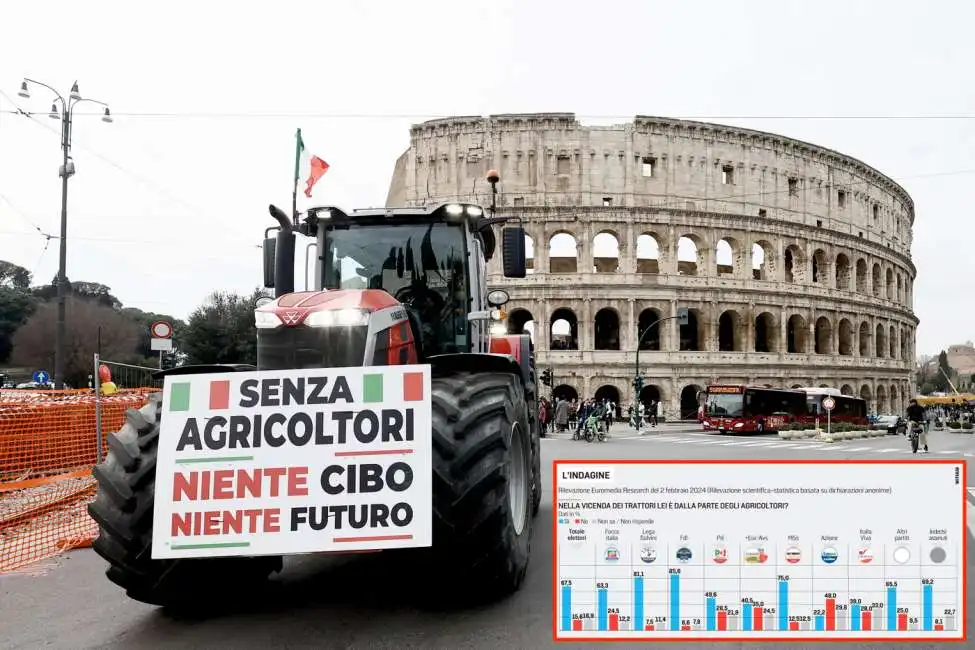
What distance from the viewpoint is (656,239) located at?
4503cm

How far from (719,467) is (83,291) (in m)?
84.1

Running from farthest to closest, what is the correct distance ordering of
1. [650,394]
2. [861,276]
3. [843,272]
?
[861,276]
[843,272]
[650,394]

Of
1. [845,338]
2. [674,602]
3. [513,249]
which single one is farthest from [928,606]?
[845,338]

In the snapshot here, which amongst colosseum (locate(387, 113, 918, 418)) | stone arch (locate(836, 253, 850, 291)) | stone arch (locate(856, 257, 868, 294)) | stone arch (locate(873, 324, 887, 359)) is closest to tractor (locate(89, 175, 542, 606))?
colosseum (locate(387, 113, 918, 418))

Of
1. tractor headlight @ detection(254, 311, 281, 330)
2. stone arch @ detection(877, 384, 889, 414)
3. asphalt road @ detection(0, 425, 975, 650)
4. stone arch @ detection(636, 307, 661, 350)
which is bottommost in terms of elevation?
stone arch @ detection(877, 384, 889, 414)

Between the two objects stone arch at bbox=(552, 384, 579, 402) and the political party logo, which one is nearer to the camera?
the political party logo

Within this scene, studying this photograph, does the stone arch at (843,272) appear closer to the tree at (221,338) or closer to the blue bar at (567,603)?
the tree at (221,338)

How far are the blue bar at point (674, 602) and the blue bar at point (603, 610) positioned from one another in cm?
22

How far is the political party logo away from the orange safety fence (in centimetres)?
647

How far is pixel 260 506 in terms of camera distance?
3105 millimetres

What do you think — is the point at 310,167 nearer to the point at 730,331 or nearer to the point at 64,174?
the point at 64,174

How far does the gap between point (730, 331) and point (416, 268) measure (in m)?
48.4

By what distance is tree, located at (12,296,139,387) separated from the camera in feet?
168

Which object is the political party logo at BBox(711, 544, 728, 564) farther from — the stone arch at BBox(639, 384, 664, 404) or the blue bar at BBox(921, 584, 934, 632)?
the stone arch at BBox(639, 384, 664, 404)
